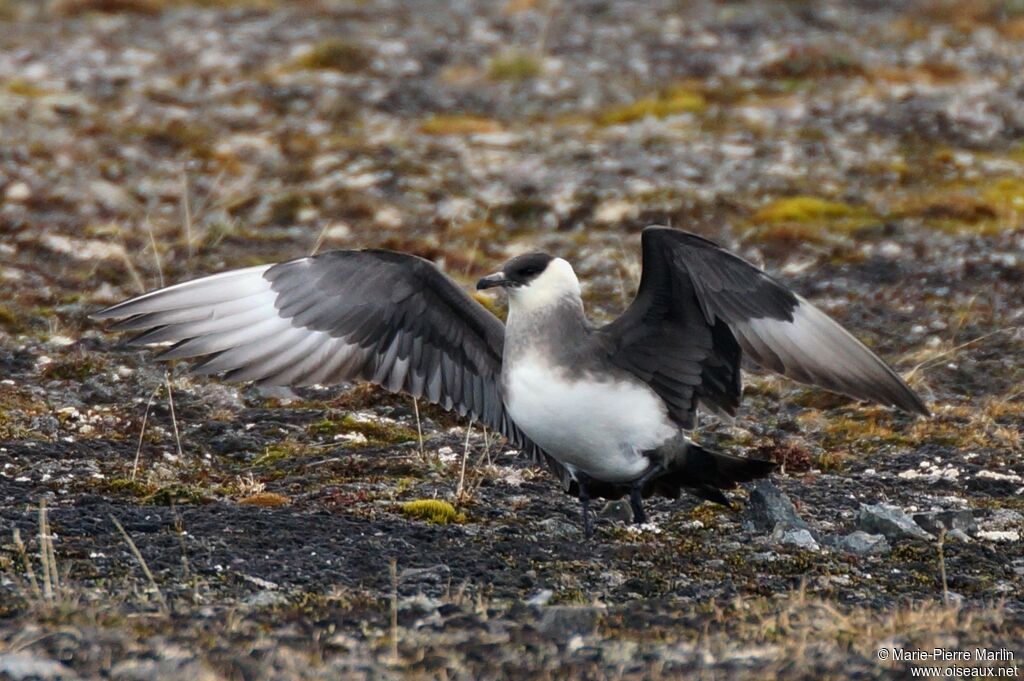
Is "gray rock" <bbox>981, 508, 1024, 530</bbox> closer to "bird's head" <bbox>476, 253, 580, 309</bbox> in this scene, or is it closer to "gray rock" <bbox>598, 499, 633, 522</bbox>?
"gray rock" <bbox>598, 499, 633, 522</bbox>

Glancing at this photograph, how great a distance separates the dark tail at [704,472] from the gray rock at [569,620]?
133cm

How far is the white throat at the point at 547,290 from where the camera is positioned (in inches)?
232

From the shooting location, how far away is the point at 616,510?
6.18 m

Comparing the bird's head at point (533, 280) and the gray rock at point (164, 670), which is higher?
the bird's head at point (533, 280)

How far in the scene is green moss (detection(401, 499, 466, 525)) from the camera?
5.89 m

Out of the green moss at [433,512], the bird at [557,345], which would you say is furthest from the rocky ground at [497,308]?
the bird at [557,345]

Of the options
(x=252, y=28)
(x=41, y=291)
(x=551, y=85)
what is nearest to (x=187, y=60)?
(x=252, y=28)

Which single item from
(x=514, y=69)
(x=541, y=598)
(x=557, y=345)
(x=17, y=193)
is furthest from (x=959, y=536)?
(x=514, y=69)

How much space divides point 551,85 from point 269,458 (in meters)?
6.30

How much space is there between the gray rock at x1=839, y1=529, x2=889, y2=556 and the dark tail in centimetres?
42

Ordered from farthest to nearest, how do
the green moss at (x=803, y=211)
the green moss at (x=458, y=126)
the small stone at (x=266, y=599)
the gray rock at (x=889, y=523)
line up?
the green moss at (x=458, y=126)
the green moss at (x=803, y=211)
the gray rock at (x=889, y=523)
the small stone at (x=266, y=599)

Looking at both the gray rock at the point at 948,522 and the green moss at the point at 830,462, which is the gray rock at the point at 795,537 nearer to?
the gray rock at the point at 948,522

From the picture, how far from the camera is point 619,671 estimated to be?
411cm

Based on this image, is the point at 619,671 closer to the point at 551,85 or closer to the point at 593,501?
the point at 593,501
